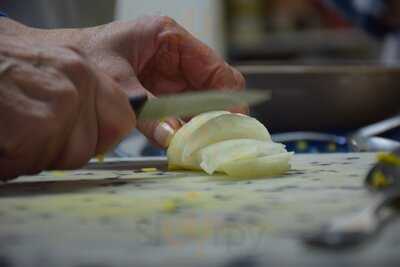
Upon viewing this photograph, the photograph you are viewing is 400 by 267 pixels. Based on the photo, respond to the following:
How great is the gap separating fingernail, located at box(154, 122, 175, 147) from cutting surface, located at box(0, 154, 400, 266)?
17 centimetres

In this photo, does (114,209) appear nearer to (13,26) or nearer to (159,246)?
(159,246)

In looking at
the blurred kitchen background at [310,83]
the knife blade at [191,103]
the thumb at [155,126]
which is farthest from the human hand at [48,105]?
the blurred kitchen background at [310,83]

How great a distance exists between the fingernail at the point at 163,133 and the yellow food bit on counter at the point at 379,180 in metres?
0.40

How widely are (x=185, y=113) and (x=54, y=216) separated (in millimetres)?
369

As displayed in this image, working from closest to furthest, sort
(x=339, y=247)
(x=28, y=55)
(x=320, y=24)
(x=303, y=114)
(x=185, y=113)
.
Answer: (x=339, y=247)
(x=28, y=55)
(x=185, y=113)
(x=303, y=114)
(x=320, y=24)

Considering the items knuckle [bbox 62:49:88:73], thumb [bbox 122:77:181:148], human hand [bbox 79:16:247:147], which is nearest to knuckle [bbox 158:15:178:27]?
human hand [bbox 79:16:247:147]

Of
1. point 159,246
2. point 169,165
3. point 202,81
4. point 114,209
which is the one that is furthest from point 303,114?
point 159,246

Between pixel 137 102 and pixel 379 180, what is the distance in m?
0.34

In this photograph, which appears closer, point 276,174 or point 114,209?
point 114,209

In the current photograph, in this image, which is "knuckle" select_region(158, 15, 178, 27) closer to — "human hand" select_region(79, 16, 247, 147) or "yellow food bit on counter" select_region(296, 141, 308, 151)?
"human hand" select_region(79, 16, 247, 147)

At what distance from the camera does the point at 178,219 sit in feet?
1.88

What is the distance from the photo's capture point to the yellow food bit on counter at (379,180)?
0.65 metres

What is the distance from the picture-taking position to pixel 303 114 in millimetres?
1479

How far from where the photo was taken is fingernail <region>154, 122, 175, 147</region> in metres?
1.03
